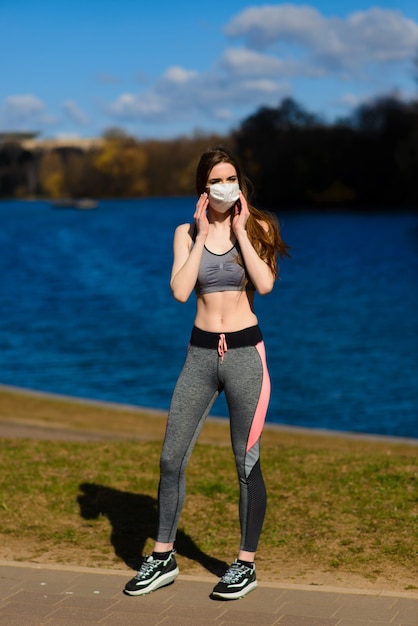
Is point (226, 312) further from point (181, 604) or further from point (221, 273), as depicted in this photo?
point (181, 604)

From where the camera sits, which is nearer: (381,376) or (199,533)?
(199,533)

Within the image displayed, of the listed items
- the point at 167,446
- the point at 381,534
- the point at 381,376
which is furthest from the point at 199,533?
the point at 381,376

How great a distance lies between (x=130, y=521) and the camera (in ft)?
20.8

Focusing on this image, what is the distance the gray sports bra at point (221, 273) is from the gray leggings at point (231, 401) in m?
0.21

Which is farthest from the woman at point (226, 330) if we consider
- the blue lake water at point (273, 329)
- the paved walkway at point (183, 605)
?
the blue lake water at point (273, 329)

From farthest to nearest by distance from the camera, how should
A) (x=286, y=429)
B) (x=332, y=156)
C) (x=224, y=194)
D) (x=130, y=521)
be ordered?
(x=332, y=156) < (x=286, y=429) < (x=130, y=521) < (x=224, y=194)

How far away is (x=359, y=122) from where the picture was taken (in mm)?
115562

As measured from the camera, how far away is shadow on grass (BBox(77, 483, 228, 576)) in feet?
18.2

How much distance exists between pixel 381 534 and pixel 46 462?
2865 millimetres

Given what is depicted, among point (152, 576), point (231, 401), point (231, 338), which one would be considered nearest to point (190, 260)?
point (231, 338)

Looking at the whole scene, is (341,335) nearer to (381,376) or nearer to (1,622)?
(381,376)

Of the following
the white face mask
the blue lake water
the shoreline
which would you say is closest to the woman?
the white face mask

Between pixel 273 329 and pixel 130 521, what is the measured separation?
25999mm

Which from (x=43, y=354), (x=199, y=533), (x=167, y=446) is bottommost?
(x=43, y=354)
